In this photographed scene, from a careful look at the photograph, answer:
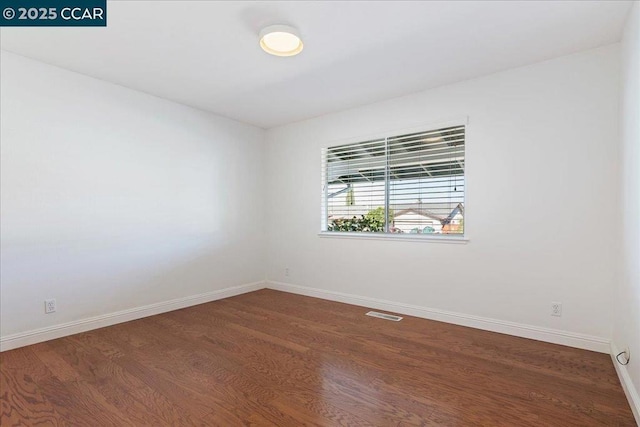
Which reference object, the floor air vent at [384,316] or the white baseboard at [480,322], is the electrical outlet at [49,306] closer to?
the white baseboard at [480,322]

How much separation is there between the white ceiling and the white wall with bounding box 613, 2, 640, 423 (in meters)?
0.36


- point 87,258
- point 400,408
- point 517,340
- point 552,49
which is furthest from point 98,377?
point 552,49

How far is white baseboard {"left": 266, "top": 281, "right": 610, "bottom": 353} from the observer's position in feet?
8.88

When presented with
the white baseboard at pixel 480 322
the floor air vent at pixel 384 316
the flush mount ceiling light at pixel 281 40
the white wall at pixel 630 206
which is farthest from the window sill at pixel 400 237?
the flush mount ceiling light at pixel 281 40

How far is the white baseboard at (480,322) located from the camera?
2707 millimetres

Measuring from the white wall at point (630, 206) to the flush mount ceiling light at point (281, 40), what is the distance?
216cm

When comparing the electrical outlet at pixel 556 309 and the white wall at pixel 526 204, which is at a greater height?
the white wall at pixel 526 204

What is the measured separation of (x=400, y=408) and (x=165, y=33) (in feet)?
10.1

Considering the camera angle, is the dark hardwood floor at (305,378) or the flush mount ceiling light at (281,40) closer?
the dark hardwood floor at (305,378)

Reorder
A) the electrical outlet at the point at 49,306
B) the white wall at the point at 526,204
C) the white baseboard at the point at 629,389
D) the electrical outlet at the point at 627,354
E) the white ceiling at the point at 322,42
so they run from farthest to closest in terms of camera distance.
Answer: the electrical outlet at the point at 49,306, the white wall at the point at 526,204, the white ceiling at the point at 322,42, the electrical outlet at the point at 627,354, the white baseboard at the point at 629,389

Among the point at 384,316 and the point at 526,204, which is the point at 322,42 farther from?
the point at 384,316

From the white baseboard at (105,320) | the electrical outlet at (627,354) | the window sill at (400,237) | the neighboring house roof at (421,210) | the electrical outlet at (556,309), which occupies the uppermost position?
the neighboring house roof at (421,210)

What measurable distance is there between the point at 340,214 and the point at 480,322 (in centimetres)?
208

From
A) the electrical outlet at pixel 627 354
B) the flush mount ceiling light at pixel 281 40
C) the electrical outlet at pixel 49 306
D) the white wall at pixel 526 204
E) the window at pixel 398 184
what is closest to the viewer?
the electrical outlet at pixel 627 354
